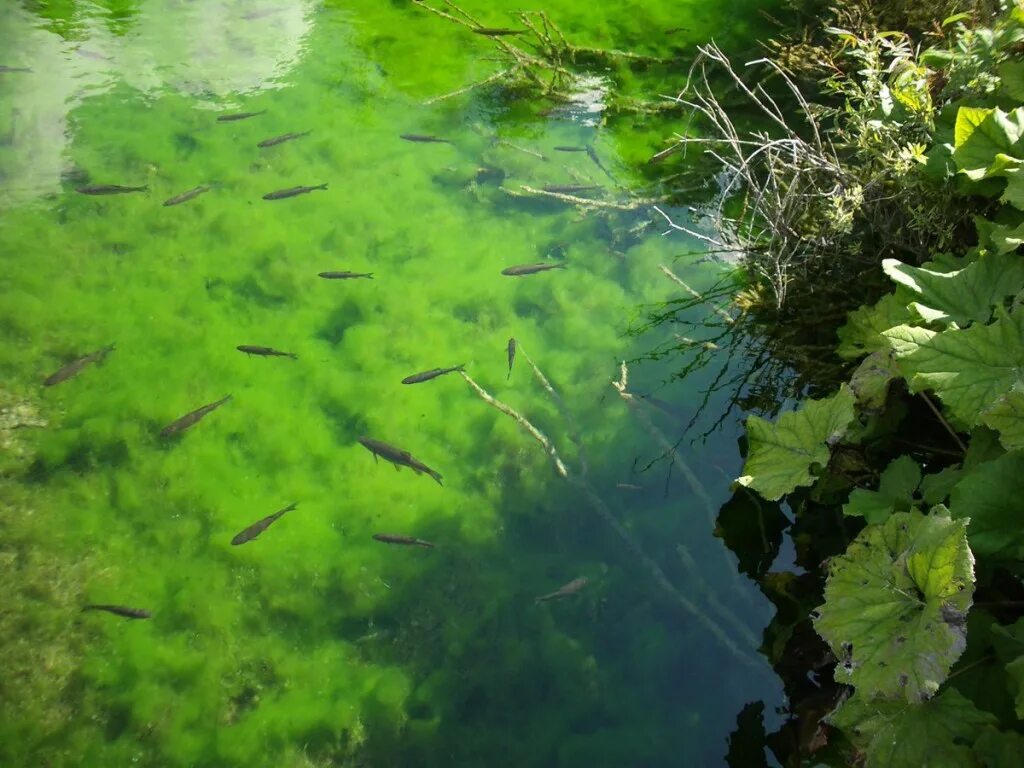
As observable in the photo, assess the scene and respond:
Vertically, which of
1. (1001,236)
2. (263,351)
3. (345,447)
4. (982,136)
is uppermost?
(982,136)

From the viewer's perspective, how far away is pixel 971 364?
62.6 inches

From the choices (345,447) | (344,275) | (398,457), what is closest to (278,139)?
(344,275)

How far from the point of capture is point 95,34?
5605 millimetres

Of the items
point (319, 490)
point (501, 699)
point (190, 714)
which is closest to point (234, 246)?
point (319, 490)

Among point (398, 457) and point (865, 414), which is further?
point (398, 457)

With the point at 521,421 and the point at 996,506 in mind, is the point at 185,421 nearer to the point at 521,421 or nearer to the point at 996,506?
the point at 521,421

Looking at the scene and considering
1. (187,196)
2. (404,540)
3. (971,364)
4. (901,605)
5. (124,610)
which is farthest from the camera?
(187,196)

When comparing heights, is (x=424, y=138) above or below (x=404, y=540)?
above

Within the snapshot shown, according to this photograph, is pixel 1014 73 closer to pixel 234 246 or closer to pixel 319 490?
pixel 319 490

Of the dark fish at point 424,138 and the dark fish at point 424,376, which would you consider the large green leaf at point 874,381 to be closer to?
the dark fish at point 424,376

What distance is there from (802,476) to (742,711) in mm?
917

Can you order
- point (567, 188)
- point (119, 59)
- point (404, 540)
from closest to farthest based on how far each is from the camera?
point (404, 540) < point (567, 188) < point (119, 59)

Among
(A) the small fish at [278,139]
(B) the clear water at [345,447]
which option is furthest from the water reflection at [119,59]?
(A) the small fish at [278,139]

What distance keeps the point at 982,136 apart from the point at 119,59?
5.23m
